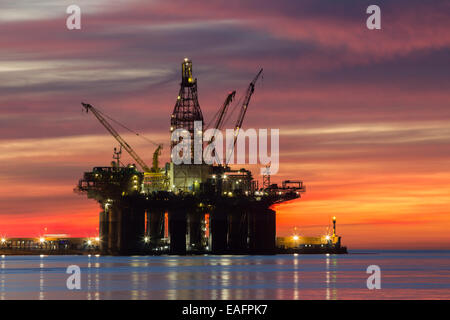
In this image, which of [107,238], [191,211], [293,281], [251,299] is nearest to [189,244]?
[191,211]

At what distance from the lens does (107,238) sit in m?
148

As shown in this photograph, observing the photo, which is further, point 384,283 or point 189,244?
point 189,244

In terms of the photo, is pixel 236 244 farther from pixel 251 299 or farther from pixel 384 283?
pixel 251 299

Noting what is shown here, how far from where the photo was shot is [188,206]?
14088 cm

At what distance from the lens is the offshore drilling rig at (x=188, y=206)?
14012 cm

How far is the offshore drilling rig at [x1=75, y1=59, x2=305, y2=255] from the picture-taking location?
5517 inches

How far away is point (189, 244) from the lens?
14300cm
